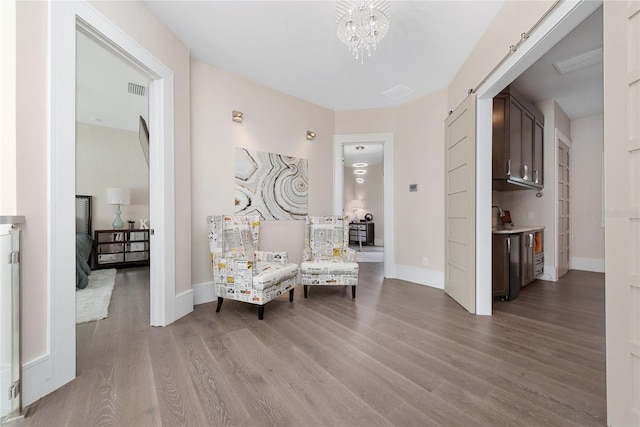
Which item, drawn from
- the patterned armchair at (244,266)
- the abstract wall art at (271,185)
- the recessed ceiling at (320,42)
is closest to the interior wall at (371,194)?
the recessed ceiling at (320,42)

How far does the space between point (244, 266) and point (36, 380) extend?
1.41 meters

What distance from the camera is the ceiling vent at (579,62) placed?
267 cm

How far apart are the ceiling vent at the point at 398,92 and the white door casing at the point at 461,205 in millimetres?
743

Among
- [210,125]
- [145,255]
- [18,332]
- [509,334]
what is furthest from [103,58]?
[509,334]

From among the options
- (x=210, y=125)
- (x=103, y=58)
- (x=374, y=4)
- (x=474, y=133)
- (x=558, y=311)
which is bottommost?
(x=558, y=311)

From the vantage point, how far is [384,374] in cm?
157

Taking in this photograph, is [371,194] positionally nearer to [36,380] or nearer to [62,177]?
[62,177]

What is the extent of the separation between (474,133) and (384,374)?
7.75ft

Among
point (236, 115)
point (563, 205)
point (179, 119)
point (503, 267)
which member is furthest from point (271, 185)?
point (563, 205)

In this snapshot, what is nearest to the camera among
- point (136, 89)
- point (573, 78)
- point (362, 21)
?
point (362, 21)

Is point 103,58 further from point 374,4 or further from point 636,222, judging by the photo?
point 636,222

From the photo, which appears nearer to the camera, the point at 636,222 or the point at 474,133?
the point at 636,222

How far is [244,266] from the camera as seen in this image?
2.46 m

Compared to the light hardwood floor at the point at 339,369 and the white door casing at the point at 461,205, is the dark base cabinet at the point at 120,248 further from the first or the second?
the white door casing at the point at 461,205
